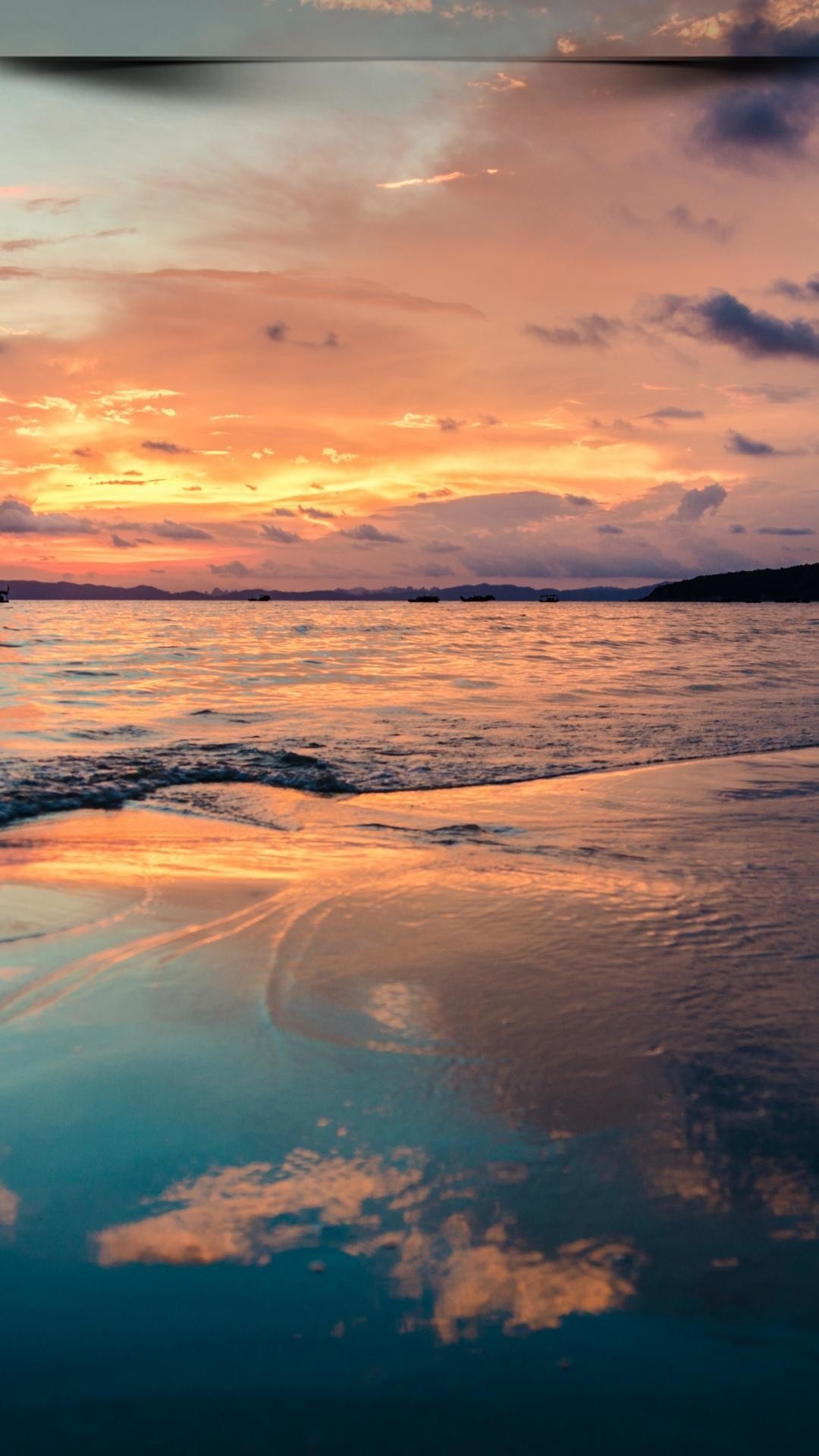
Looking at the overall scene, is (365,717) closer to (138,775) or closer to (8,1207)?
(138,775)

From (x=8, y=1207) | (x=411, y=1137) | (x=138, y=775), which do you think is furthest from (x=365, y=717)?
(x=8, y=1207)

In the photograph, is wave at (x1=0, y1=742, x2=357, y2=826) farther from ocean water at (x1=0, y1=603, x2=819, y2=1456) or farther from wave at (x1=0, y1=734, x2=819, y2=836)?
ocean water at (x1=0, y1=603, x2=819, y2=1456)

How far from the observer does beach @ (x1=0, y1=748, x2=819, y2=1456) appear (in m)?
1.50

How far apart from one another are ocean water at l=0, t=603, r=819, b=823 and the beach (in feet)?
11.7

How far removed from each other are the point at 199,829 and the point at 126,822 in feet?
1.89

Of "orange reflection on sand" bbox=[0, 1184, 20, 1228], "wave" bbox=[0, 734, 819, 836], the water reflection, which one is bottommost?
the water reflection

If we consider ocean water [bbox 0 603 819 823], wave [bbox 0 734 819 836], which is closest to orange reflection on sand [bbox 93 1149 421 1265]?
wave [bbox 0 734 819 836]

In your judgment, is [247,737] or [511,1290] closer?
[511,1290]

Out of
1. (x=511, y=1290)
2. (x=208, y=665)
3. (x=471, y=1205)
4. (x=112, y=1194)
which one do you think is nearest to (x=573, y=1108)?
(x=471, y=1205)

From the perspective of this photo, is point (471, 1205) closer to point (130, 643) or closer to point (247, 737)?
point (247, 737)

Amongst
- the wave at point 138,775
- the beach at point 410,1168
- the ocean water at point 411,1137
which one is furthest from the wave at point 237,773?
the beach at point 410,1168

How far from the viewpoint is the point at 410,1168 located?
2076 millimetres

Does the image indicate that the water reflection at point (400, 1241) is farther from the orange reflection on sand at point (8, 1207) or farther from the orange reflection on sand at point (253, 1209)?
the orange reflection on sand at point (8, 1207)

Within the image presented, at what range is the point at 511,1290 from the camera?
1708 mm
